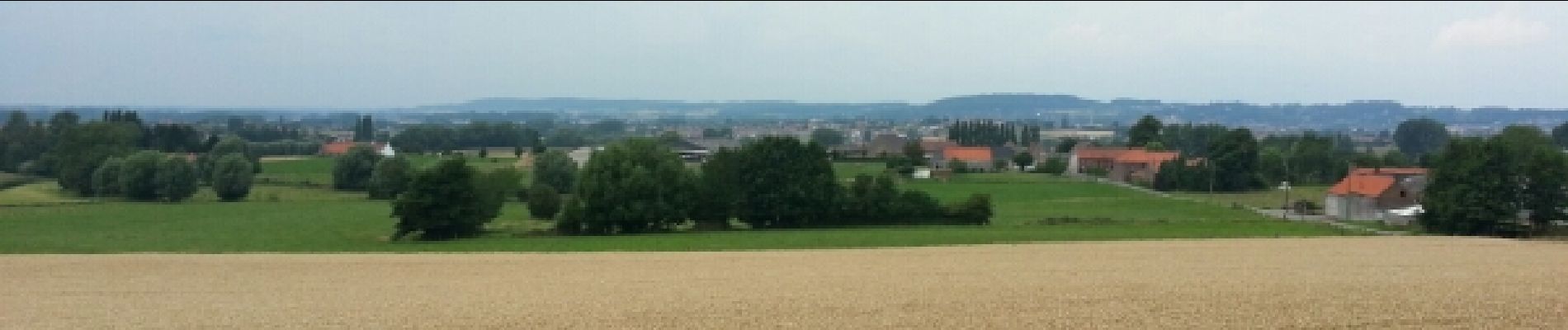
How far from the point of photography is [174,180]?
6869cm

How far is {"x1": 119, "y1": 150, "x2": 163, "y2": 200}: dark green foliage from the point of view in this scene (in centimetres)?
6894

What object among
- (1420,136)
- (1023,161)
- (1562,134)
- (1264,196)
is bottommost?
(1264,196)

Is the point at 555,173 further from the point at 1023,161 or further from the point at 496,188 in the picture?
the point at 1023,161

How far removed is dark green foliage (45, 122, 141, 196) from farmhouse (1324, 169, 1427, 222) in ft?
238

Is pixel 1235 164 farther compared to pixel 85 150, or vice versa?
pixel 85 150

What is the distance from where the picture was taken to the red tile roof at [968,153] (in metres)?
118

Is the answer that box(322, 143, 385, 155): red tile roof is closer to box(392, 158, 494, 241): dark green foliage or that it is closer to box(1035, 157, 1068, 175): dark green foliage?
box(1035, 157, 1068, 175): dark green foliage

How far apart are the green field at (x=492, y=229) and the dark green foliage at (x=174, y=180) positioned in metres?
2.34

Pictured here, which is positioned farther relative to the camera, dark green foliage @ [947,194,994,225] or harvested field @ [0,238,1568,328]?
dark green foliage @ [947,194,994,225]

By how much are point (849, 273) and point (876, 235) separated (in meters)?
14.8

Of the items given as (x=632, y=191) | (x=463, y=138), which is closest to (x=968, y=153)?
(x=463, y=138)

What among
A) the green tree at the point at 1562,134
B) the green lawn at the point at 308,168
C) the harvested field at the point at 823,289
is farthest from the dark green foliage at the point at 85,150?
the green tree at the point at 1562,134

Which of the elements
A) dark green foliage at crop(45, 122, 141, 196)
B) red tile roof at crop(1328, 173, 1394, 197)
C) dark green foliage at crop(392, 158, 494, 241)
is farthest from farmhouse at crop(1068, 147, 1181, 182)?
dark green foliage at crop(45, 122, 141, 196)

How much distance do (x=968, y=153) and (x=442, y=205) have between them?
Answer: 82870 mm
